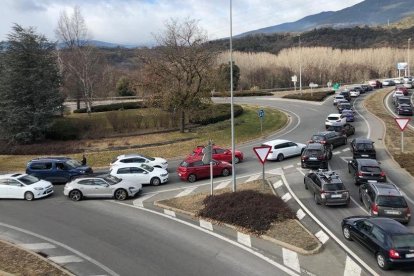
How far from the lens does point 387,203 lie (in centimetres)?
1923

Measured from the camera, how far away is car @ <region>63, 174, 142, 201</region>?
24.5 m

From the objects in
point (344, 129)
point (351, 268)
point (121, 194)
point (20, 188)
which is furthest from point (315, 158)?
point (20, 188)

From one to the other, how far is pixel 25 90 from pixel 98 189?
22864mm

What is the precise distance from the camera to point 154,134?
44188 millimetres

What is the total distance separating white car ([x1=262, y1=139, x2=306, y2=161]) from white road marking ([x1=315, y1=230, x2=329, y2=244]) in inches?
573

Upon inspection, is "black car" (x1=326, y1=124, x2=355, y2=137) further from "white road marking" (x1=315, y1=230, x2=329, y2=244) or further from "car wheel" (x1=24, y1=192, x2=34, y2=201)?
"car wheel" (x1=24, y1=192, x2=34, y2=201)

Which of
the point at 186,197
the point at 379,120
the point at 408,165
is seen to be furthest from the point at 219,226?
the point at 379,120

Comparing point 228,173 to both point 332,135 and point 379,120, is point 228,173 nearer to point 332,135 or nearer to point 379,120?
point 332,135

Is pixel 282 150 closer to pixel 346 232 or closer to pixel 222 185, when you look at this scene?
pixel 222 185

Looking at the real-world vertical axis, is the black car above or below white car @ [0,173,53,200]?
above

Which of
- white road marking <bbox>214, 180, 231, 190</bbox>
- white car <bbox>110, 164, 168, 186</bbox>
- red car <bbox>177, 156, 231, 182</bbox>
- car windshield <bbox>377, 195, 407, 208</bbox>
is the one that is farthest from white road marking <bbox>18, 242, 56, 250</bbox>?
car windshield <bbox>377, 195, 407, 208</bbox>

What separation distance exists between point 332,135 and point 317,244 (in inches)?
806

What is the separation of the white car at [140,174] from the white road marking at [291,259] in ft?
42.6

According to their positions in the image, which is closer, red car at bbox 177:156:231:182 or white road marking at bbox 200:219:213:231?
white road marking at bbox 200:219:213:231
